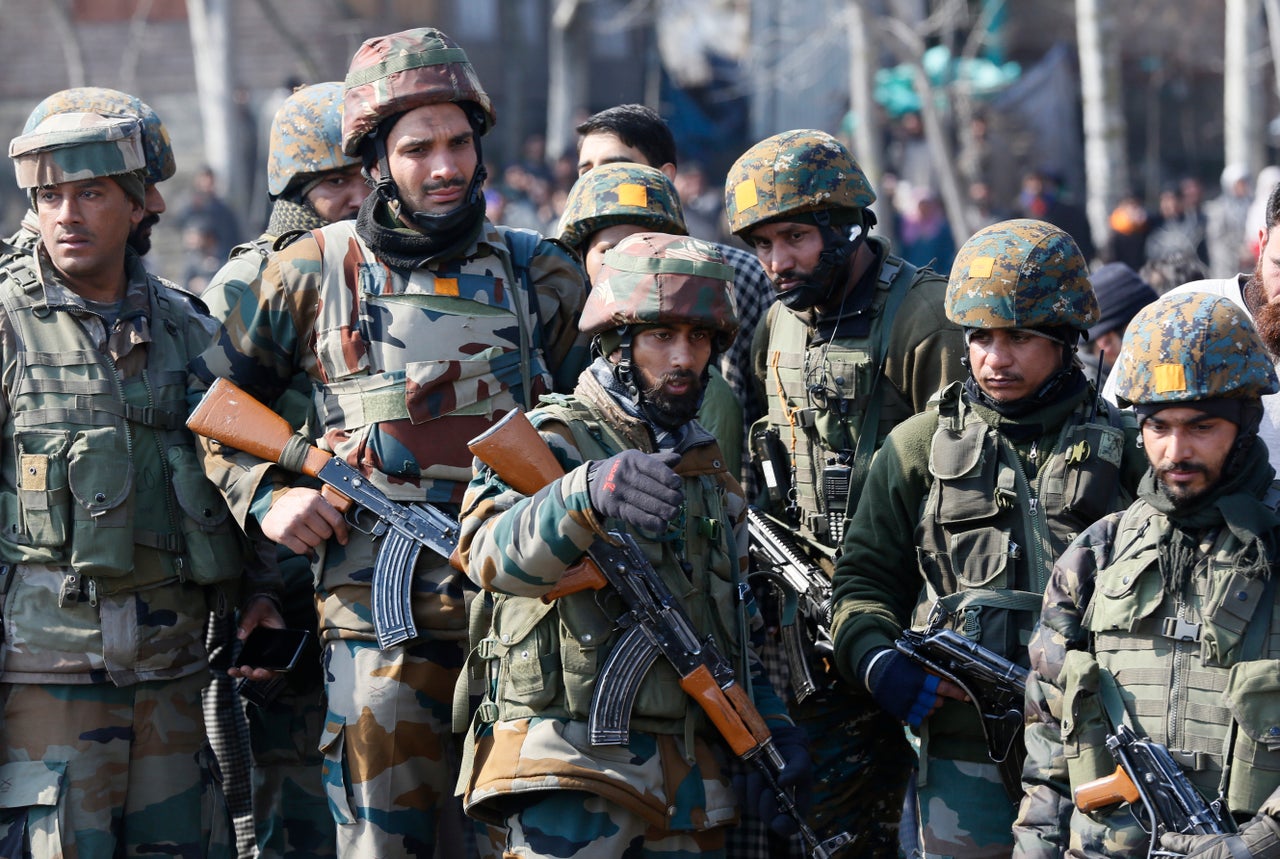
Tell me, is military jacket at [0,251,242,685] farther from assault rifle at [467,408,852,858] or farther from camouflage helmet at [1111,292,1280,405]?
camouflage helmet at [1111,292,1280,405]

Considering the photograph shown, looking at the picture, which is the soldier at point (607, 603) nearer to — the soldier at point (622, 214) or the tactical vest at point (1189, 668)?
the tactical vest at point (1189, 668)

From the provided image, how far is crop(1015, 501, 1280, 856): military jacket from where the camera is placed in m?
3.98

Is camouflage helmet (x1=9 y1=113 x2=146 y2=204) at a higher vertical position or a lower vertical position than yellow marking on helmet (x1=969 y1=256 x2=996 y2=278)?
higher

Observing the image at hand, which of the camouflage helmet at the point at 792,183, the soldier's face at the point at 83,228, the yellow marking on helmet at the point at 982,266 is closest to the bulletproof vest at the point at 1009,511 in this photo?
the yellow marking on helmet at the point at 982,266

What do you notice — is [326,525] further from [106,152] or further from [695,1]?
[695,1]

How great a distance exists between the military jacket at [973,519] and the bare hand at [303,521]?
59.1 inches

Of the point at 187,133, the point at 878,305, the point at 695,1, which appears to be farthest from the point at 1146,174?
the point at 878,305

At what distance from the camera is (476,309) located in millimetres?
5105

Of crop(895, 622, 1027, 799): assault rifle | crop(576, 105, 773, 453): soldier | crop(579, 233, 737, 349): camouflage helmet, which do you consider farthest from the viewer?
crop(576, 105, 773, 453): soldier

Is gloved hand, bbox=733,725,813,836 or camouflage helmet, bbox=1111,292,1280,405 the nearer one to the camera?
camouflage helmet, bbox=1111,292,1280,405

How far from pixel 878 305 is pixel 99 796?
113 inches

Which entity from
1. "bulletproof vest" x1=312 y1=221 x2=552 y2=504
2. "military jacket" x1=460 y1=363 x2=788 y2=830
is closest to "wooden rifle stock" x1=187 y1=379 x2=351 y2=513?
"bulletproof vest" x1=312 y1=221 x2=552 y2=504

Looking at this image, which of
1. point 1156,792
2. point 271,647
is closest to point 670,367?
point 1156,792

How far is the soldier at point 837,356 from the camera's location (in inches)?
220
